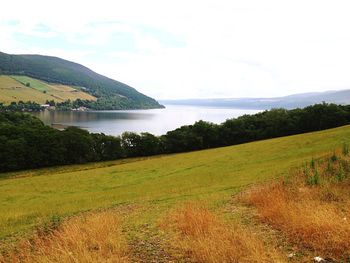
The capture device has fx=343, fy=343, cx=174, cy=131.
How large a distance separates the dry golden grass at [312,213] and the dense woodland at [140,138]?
67262 millimetres

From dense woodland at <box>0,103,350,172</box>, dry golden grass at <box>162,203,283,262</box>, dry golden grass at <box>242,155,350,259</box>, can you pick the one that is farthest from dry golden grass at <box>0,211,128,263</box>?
dense woodland at <box>0,103,350,172</box>

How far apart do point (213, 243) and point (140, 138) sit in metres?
80.4

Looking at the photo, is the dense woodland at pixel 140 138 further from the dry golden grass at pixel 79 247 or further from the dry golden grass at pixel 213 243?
the dry golden grass at pixel 213 243

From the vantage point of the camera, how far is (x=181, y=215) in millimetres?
12398

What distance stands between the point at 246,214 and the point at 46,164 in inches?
2773

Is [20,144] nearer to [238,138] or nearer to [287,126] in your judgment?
[238,138]

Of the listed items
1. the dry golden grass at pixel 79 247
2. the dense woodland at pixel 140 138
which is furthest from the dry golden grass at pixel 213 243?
the dense woodland at pixel 140 138

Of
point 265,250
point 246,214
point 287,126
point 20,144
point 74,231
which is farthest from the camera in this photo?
point 287,126

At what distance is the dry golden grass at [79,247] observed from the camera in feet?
28.1

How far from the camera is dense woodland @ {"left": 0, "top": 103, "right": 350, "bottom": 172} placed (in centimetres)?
7475

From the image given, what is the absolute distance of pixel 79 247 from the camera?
916 centimetres

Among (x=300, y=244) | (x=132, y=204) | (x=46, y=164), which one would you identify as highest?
(x=300, y=244)

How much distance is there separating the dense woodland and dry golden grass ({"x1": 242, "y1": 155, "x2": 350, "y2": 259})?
67.3m

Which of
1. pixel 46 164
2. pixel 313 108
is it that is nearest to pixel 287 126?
pixel 313 108
